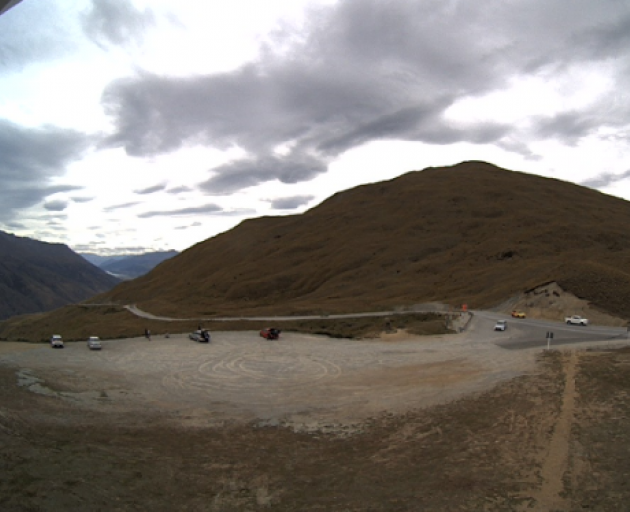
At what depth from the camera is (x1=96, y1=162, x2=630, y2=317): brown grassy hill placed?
66.1 metres

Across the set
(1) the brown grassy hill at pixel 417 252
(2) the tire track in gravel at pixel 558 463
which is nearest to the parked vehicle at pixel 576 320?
(1) the brown grassy hill at pixel 417 252

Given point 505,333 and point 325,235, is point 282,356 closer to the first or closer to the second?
point 505,333

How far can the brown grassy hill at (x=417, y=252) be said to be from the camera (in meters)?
66.1

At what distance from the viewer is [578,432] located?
52.6 ft

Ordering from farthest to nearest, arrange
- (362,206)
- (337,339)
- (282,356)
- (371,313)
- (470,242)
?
→ 1. (362,206)
2. (470,242)
3. (371,313)
4. (337,339)
5. (282,356)

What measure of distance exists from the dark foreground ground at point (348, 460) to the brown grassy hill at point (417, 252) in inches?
1300

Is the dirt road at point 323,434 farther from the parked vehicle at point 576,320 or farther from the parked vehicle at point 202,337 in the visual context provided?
the parked vehicle at point 576,320

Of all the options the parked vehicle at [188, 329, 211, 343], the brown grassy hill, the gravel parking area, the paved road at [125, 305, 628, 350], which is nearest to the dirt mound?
the brown grassy hill

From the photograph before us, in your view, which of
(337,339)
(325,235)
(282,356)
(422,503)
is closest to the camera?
(422,503)

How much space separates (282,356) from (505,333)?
19.1m

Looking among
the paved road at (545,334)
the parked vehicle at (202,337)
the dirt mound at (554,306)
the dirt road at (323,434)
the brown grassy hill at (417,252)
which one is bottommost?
the dirt road at (323,434)

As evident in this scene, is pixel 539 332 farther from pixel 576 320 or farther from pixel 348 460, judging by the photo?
pixel 348 460

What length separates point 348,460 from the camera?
15.3m

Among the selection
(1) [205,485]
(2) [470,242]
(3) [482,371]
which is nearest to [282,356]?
(3) [482,371]
